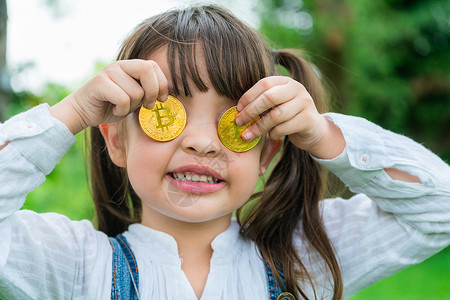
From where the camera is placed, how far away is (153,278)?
1.51 meters

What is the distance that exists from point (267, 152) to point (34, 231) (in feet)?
2.60

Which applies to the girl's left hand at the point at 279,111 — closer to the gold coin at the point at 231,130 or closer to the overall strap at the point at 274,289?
the gold coin at the point at 231,130

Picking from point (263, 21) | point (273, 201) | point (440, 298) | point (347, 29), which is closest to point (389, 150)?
point (273, 201)

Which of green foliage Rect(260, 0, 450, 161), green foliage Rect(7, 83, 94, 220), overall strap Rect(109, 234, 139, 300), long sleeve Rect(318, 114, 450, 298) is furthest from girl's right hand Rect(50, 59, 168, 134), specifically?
green foliage Rect(260, 0, 450, 161)

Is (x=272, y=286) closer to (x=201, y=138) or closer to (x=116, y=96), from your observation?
(x=201, y=138)

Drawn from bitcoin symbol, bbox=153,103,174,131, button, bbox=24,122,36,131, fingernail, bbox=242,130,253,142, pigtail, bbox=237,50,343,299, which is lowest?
pigtail, bbox=237,50,343,299

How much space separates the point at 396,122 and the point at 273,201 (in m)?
8.83

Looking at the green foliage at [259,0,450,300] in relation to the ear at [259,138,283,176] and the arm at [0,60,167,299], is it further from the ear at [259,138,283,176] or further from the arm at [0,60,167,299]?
the arm at [0,60,167,299]

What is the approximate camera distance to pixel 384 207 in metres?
1.62

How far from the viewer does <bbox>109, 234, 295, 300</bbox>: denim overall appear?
1443 millimetres

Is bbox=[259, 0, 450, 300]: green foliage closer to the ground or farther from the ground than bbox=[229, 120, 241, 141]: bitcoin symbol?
closer to the ground

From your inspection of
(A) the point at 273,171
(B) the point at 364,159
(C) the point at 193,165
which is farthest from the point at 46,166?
(B) the point at 364,159

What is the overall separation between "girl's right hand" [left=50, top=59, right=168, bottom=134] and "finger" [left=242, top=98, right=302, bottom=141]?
0.90 feet

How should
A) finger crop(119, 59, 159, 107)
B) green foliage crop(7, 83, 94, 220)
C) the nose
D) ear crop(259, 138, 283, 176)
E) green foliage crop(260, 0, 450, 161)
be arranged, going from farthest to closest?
green foliage crop(260, 0, 450, 161) → green foliage crop(7, 83, 94, 220) → ear crop(259, 138, 283, 176) → the nose → finger crop(119, 59, 159, 107)
